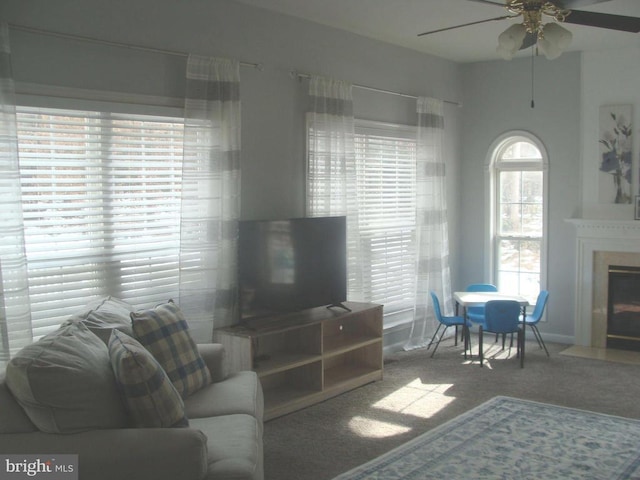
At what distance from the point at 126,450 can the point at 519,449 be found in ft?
8.43

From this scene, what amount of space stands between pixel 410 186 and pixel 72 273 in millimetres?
3835

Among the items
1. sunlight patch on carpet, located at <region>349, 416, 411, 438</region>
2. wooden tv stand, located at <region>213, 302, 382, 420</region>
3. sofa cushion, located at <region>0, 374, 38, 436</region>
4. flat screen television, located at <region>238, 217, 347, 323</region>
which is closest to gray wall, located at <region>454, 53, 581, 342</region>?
wooden tv stand, located at <region>213, 302, 382, 420</region>

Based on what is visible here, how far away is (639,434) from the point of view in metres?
4.36

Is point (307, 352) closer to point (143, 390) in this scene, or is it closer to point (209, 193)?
point (209, 193)

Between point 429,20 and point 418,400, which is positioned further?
point 429,20

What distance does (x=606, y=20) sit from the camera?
3883 millimetres

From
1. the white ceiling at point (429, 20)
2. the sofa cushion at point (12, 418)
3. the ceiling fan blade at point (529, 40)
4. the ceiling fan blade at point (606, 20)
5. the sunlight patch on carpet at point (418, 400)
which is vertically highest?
the white ceiling at point (429, 20)

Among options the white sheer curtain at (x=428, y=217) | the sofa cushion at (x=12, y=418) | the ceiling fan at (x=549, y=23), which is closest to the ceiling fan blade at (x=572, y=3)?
the ceiling fan at (x=549, y=23)

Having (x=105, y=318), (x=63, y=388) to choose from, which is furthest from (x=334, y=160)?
(x=63, y=388)

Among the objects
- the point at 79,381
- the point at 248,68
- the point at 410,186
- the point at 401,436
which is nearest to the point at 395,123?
the point at 410,186

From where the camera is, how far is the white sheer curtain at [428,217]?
6887 millimetres

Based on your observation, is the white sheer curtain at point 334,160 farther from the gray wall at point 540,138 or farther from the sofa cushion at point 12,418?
the sofa cushion at point 12,418

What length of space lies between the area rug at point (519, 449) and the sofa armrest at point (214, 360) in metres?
0.91

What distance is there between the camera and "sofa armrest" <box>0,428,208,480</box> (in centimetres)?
253
